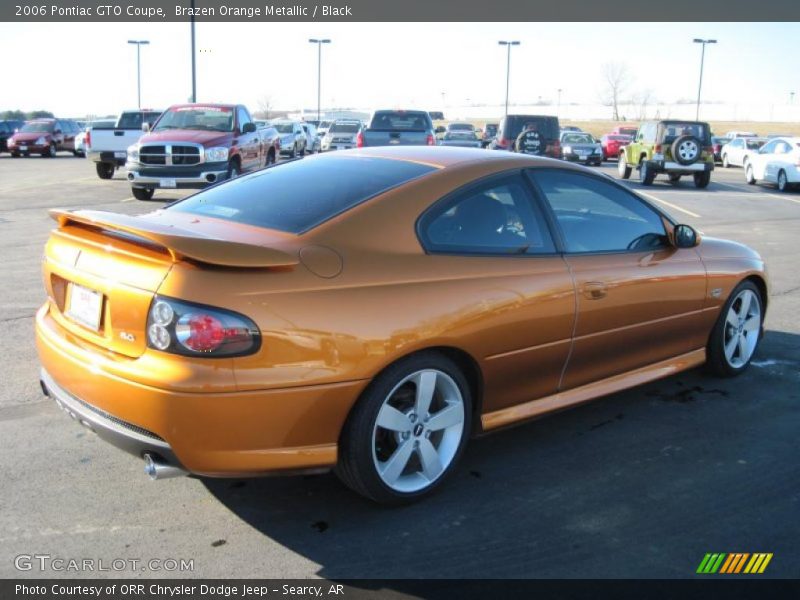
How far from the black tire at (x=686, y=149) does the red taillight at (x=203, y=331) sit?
2173 cm

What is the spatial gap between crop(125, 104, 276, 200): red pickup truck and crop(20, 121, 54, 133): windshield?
23367mm

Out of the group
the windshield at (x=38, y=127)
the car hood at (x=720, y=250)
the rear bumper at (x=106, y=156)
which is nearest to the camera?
the car hood at (x=720, y=250)

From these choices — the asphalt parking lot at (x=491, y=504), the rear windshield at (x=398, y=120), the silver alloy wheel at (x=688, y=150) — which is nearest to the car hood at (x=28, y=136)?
the rear windshield at (x=398, y=120)

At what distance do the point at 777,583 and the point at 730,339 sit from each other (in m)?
2.65

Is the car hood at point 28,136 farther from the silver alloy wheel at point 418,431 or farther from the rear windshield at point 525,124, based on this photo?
the silver alloy wheel at point 418,431

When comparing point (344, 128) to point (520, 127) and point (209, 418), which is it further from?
point (209, 418)

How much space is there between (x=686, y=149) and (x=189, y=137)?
14308 millimetres

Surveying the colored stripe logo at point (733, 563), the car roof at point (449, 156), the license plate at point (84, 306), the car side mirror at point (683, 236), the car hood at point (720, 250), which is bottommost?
the colored stripe logo at point (733, 563)

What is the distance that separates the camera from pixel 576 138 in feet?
114

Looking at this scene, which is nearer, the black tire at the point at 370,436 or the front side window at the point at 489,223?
the black tire at the point at 370,436

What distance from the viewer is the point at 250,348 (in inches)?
122

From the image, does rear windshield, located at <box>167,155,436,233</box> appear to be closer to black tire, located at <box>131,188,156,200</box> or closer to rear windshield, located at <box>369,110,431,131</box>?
black tire, located at <box>131,188,156,200</box>

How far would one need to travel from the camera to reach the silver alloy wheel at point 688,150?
2281cm

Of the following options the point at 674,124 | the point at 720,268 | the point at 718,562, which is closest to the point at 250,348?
the point at 718,562
